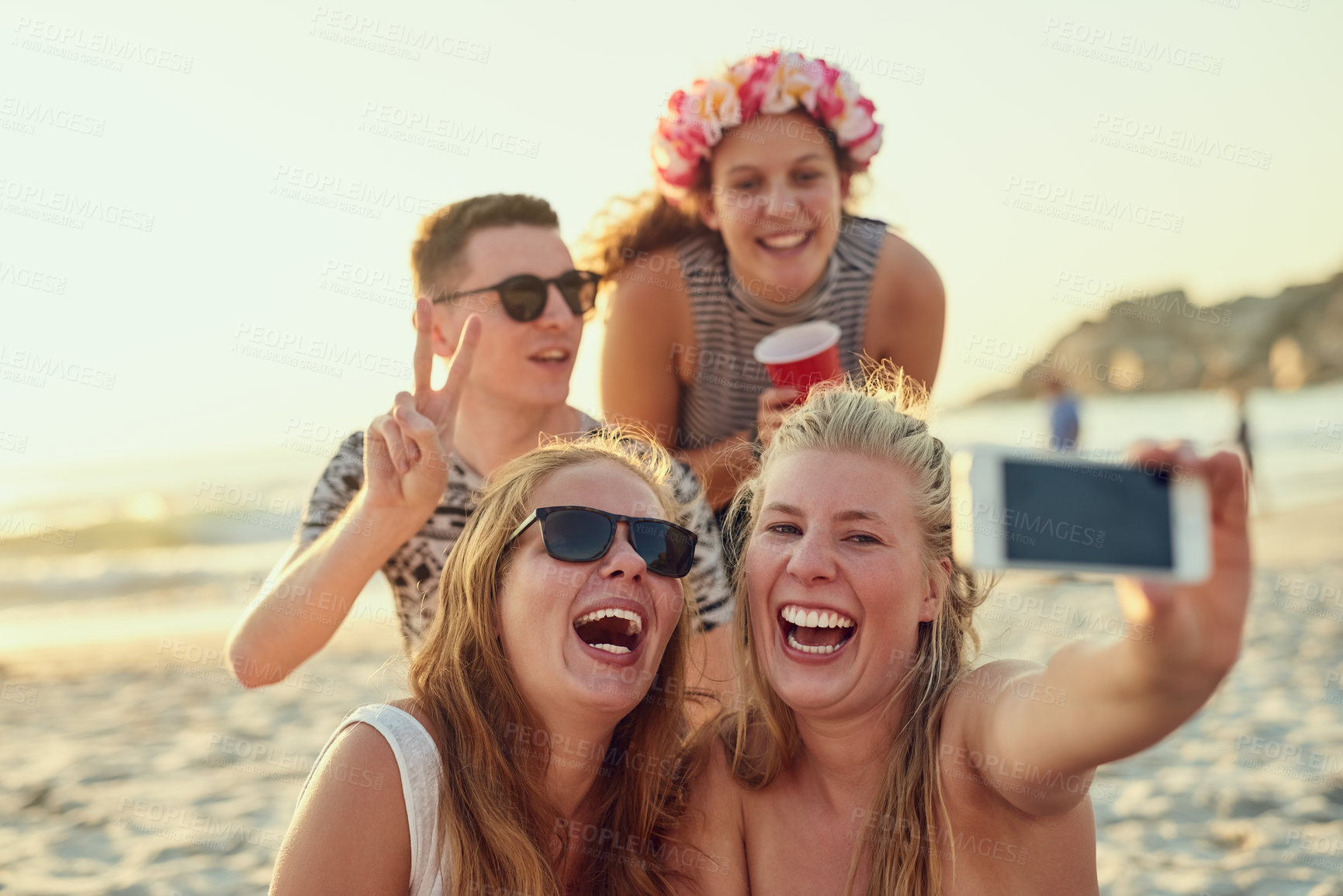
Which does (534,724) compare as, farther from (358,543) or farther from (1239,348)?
(1239,348)

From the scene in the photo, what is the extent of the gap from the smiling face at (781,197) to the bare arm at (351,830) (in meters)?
2.44

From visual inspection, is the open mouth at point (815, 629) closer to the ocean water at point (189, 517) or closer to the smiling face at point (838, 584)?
the smiling face at point (838, 584)

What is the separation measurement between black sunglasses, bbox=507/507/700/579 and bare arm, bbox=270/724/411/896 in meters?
0.68

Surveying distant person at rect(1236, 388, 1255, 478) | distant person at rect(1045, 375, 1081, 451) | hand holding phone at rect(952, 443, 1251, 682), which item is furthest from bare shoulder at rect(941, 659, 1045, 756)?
distant person at rect(1236, 388, 1255, 478)

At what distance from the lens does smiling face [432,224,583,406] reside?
13.3ft

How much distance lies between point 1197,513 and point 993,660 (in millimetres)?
1439

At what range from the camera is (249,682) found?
3.78 meters

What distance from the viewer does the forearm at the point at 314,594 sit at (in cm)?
353

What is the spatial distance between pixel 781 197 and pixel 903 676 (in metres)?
2.08

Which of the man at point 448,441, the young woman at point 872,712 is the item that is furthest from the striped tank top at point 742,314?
the young woman at point 872,712

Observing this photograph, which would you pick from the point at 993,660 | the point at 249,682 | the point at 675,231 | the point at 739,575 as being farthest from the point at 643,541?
the point at 675,231

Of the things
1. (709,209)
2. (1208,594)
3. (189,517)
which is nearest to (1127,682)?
(1208,594)

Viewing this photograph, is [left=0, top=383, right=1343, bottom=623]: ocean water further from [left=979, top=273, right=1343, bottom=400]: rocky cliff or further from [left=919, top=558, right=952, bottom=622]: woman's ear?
[left=979, top=273, right=1343, bottom=400]: rocky cliff

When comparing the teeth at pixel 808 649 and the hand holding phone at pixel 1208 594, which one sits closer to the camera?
the hand holding phone at pixel 1208 594
